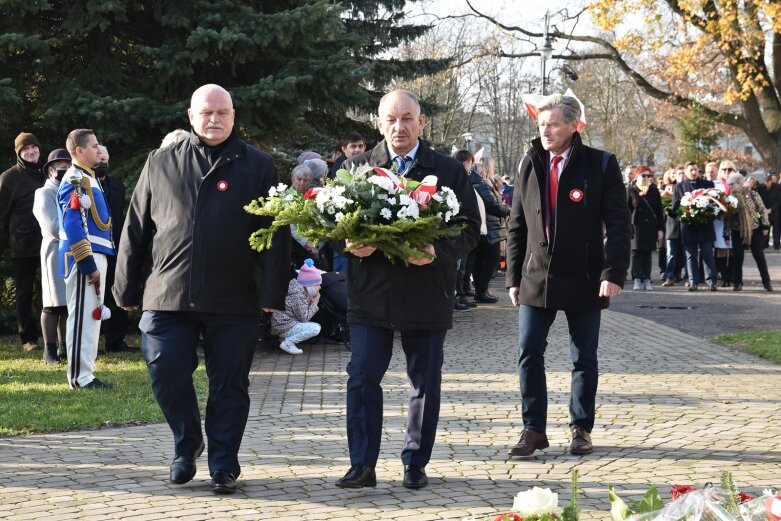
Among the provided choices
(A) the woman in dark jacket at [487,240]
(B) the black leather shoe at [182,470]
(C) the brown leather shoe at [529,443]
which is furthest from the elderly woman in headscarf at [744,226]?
(B) the black leather shoe at [182,470]

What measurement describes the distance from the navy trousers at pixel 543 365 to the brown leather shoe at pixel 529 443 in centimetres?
4

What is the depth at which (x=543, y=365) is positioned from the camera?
22.8 feet

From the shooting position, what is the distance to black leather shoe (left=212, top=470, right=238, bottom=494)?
591 centimetres

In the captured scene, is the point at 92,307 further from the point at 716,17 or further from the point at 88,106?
the point at 716,17

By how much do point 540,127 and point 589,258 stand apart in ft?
2.82

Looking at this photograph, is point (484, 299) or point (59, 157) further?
point (484, 299)

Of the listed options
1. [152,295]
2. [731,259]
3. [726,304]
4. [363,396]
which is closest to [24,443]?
[152,295]

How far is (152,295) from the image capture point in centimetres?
609

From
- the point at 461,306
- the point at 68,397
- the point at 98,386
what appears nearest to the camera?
the point at 68,397

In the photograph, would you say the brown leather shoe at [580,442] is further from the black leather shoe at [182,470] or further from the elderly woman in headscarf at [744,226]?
the elderly woman in headscarf at [744,226]

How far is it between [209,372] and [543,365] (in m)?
2.11

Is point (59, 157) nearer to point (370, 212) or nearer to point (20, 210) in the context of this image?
point (20, 210)

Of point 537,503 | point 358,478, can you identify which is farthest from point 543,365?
point 537,503

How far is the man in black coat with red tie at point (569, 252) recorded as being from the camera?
681 centimetres
